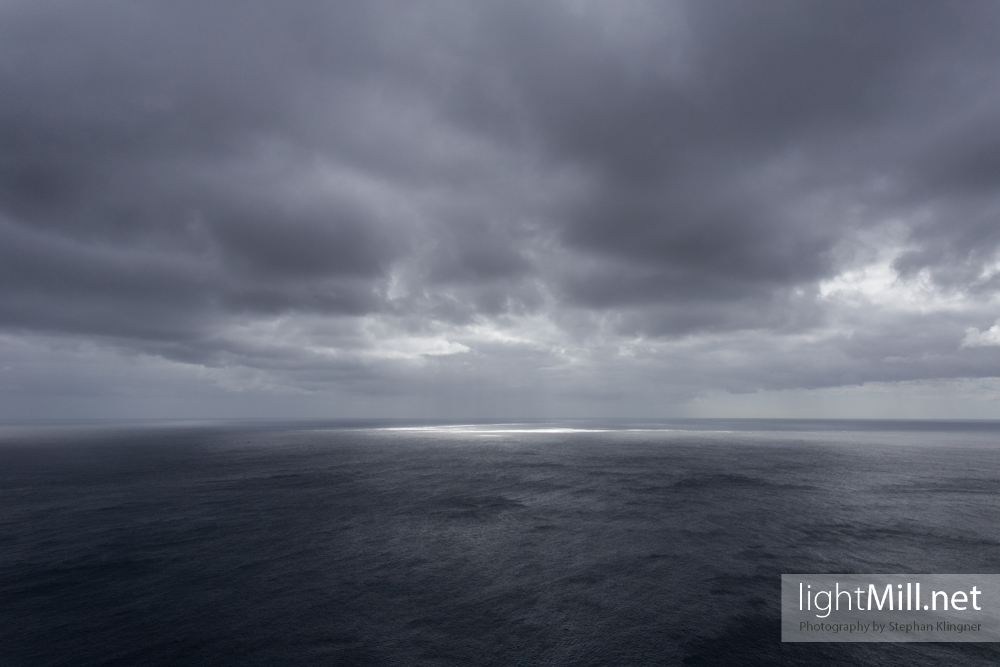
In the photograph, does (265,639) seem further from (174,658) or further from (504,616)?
(504,616)

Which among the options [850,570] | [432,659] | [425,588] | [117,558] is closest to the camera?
[432,659]

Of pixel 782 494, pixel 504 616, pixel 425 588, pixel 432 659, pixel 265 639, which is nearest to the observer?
pixel 432 659

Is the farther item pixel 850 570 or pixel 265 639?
pixel 850 570

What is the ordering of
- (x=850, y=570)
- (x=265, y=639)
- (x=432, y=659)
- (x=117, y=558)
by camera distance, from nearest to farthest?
(x=432, y=659) → (x=265, y=639) → (x=850, y=570) → (x=117, y=558)

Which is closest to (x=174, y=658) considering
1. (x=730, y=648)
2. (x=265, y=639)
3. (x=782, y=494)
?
(x=265, y=639)

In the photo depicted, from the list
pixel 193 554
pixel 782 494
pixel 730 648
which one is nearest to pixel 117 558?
pixel 193 554

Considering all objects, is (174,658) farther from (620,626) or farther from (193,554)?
(620,626)
